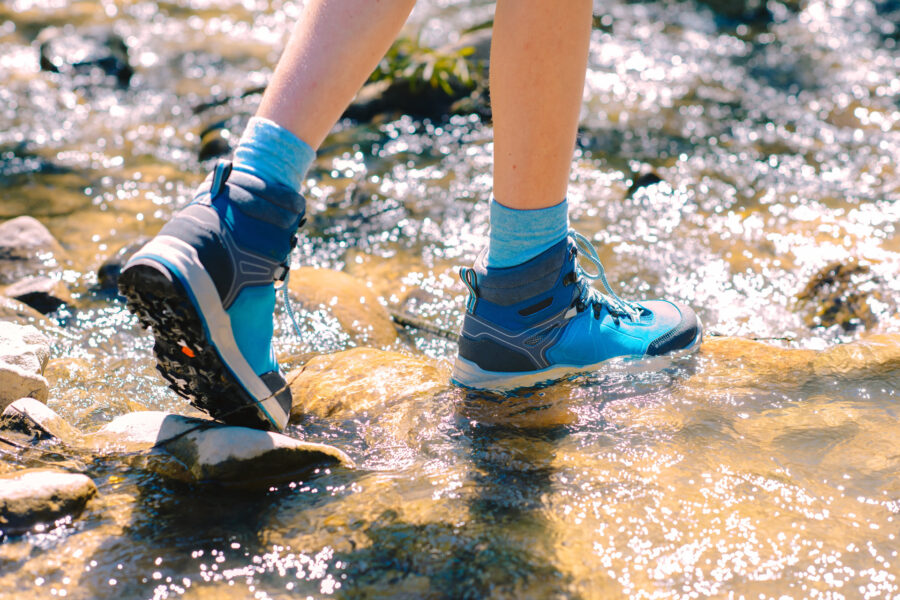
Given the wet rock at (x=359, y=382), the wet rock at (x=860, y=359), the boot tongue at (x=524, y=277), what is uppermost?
the boot tongue at (x=524, y=277)

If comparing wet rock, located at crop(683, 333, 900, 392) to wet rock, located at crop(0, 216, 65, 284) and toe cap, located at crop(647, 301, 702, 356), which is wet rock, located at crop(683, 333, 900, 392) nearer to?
toe cap, located at crop(647, 301, 702, 356)

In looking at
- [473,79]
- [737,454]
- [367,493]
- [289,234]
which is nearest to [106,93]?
[473,79]

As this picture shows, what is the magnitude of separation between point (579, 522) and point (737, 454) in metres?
0.46

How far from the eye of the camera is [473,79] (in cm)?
477

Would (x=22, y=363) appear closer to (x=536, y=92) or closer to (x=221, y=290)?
(x=221, y=290)

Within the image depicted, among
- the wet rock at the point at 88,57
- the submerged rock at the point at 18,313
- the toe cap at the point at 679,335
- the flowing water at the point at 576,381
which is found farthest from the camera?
the wet rock at the point at 88,57

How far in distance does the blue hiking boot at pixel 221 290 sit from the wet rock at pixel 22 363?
1.43 feet

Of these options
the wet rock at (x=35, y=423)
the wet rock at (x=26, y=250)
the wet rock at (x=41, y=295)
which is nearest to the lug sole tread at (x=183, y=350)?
the wet rock at (x=35, y=423)

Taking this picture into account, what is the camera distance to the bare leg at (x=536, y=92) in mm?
1688

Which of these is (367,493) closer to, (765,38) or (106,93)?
(106,93)

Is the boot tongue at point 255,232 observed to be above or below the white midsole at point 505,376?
above

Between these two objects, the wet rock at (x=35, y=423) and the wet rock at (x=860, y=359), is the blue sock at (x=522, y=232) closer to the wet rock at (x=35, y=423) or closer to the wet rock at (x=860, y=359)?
the wet rock at (x=860, y=359)

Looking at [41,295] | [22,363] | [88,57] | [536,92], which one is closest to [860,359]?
[536,92]

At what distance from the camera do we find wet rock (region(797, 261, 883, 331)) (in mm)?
2742
